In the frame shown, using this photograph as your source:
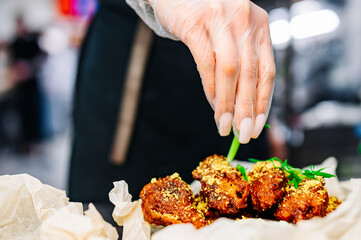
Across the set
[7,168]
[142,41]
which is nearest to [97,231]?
[142,41]

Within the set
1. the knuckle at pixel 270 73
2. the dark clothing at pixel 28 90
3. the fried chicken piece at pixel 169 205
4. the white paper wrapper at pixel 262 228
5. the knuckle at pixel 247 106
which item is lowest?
the dark clothing at pixel 28 90

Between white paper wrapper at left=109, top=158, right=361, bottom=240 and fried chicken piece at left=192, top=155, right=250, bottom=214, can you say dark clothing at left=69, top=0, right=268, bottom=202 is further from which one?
white paper wrapper at left=109, top=158, right=361, bottom=240

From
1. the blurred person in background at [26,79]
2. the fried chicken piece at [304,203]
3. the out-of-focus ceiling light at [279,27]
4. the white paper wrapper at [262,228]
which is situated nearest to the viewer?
the white paper wrapper at [262,228]

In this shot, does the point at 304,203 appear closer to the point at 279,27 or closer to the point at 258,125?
the point at 258,125

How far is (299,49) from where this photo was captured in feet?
18.4

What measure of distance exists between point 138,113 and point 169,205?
1.21 metres

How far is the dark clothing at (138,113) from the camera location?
7.34 feet

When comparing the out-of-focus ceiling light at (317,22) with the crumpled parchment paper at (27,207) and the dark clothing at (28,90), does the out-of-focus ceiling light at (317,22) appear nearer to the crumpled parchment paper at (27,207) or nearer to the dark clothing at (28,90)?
the crumpled parchment paper at (27,207)

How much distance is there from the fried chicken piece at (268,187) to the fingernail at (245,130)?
114 mm

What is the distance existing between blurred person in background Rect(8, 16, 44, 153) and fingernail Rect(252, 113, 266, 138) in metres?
7.94

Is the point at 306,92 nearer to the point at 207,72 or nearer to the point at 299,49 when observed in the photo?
the point at 299,49

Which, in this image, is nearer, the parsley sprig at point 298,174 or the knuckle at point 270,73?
the parsley sprig at point 298,174

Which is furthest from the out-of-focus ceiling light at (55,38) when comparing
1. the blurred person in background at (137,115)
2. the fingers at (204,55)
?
the fingers at (204,55)

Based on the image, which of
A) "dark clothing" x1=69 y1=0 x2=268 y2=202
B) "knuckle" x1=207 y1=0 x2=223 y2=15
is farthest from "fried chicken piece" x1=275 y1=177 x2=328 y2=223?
"dark clothing" x1=69 y1=0 x2=268 y2=202
